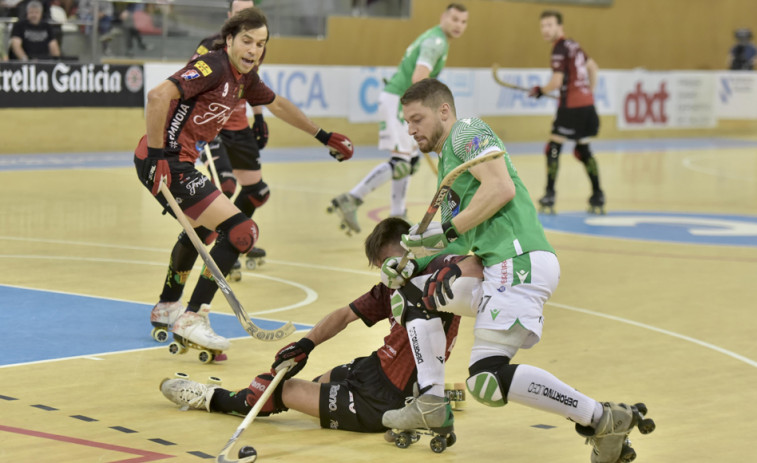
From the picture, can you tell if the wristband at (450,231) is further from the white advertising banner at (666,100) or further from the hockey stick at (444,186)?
the white advertising banner at (666,100)

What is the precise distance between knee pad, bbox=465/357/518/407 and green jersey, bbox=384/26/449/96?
7.17m

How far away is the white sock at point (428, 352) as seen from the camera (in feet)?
17.4

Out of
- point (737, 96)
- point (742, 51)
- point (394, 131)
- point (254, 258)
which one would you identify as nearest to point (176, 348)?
point (254, 258)

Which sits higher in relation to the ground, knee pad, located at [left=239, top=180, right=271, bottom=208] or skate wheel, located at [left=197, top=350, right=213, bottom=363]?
knee pad, located at [left=239, top=180, right=271, bottom=208]

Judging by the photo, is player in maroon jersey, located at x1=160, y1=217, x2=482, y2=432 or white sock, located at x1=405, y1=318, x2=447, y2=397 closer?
white sock, located at x1=405, y1=318, x2=447, y2=397

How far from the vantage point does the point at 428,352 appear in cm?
530

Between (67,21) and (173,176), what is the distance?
13633 millimetres

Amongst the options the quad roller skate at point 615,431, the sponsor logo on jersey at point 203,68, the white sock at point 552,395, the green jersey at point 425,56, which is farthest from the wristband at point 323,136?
the green jersey at point 425,56

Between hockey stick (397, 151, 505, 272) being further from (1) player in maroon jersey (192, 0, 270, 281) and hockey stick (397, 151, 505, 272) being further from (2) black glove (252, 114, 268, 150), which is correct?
(2) black glove (252, 114, 268, 150)

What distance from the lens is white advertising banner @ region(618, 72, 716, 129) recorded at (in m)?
27.1

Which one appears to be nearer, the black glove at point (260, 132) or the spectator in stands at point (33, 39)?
the black glove at point (260, 132)

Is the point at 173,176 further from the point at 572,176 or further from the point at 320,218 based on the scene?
the point at 572,176

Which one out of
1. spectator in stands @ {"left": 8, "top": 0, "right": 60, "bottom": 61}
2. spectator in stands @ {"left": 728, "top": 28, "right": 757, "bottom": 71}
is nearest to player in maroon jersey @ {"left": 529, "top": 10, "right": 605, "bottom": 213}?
spectator in stands @ {"left": 8, "top": 0, "right": 60, "bottom": 61}

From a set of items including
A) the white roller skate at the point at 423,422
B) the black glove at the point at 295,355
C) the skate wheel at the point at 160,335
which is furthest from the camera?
the skate wheel at the point at 160,335
